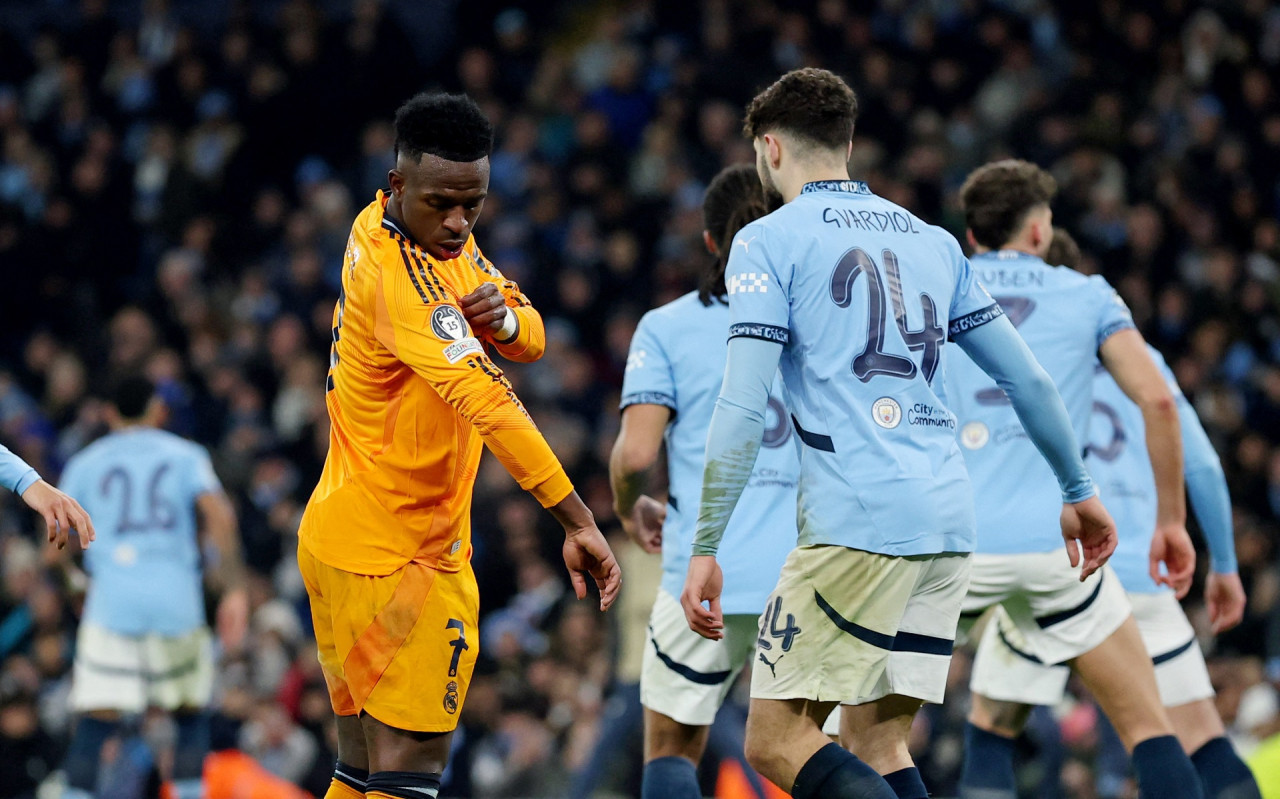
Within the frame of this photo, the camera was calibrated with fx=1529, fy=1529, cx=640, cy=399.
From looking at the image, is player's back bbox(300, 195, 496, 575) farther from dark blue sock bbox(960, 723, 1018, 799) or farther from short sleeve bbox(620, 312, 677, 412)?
dark blue sock bbox(960, 723, 1018, 799)

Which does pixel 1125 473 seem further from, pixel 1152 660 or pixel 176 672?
pixel 176 672

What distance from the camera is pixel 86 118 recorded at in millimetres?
16234

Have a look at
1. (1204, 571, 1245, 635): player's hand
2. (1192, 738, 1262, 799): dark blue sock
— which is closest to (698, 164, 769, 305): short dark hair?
(1204, 571, 1245, 635): player's hand

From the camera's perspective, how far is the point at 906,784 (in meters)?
4.21

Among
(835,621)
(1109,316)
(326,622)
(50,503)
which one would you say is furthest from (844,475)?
(50,503)

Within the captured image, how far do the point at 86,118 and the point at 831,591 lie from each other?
14159 millimetres

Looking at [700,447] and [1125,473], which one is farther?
[1125,473]

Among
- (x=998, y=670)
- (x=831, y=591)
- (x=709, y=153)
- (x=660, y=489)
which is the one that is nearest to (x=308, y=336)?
(x=709, y=153)

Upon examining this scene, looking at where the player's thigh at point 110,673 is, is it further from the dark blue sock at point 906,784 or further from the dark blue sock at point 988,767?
the dark blue sock at point 906,784

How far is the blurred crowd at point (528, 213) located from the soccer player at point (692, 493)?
13.3 ft

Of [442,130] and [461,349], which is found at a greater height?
[442,130]

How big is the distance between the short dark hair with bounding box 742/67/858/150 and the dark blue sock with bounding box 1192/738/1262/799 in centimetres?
301

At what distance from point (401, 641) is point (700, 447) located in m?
1.63

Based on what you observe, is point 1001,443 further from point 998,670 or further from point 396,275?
point 396,275
